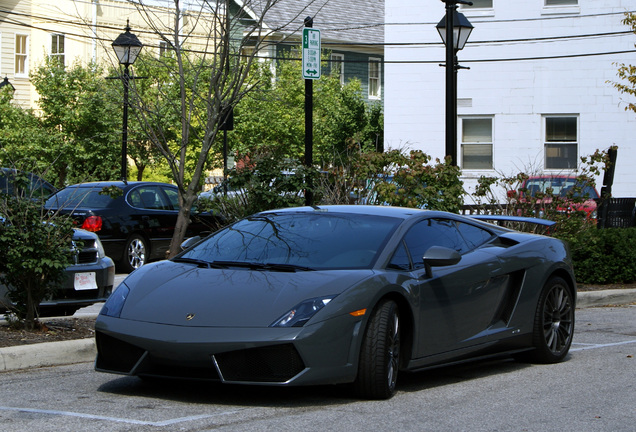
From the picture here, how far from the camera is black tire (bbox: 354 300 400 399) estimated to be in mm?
6102

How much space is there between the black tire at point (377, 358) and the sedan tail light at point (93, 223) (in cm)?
1035

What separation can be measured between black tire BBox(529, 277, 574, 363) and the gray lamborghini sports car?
16 millimetres

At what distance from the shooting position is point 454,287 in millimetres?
7035

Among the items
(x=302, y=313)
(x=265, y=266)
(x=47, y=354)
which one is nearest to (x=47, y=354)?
(x=47, y=354)

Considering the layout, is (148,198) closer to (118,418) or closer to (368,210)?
(368,210)

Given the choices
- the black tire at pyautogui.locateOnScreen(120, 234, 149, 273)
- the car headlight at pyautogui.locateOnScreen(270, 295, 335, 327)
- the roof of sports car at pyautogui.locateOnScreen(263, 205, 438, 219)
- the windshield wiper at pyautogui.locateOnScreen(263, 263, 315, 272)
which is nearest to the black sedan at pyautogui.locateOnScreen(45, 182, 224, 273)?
the black tire at pyautogui.locateOnScreen(120, 234, 149, 273)

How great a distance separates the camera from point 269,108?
34312mm

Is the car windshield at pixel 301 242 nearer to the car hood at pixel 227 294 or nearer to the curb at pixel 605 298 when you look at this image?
the car hood at pixel 227 294

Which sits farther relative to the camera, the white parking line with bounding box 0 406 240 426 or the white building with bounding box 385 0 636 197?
the white building with bounding box 385 0 636 197

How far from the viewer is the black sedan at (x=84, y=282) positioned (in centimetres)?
951

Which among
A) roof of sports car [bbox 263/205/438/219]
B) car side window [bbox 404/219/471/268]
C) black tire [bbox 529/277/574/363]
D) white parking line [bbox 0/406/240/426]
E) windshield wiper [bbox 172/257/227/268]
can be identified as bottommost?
white parking line [bbox 0/406/240/426]

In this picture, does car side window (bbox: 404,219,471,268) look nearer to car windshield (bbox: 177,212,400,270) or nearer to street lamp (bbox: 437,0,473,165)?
car windshield (bbox: 177,212,400,270)

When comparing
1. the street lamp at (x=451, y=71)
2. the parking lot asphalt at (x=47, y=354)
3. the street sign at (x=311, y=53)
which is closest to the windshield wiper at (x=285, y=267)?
the parking lot asphalt at (x=47, y=354)

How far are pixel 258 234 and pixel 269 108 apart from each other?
27.4 meters
